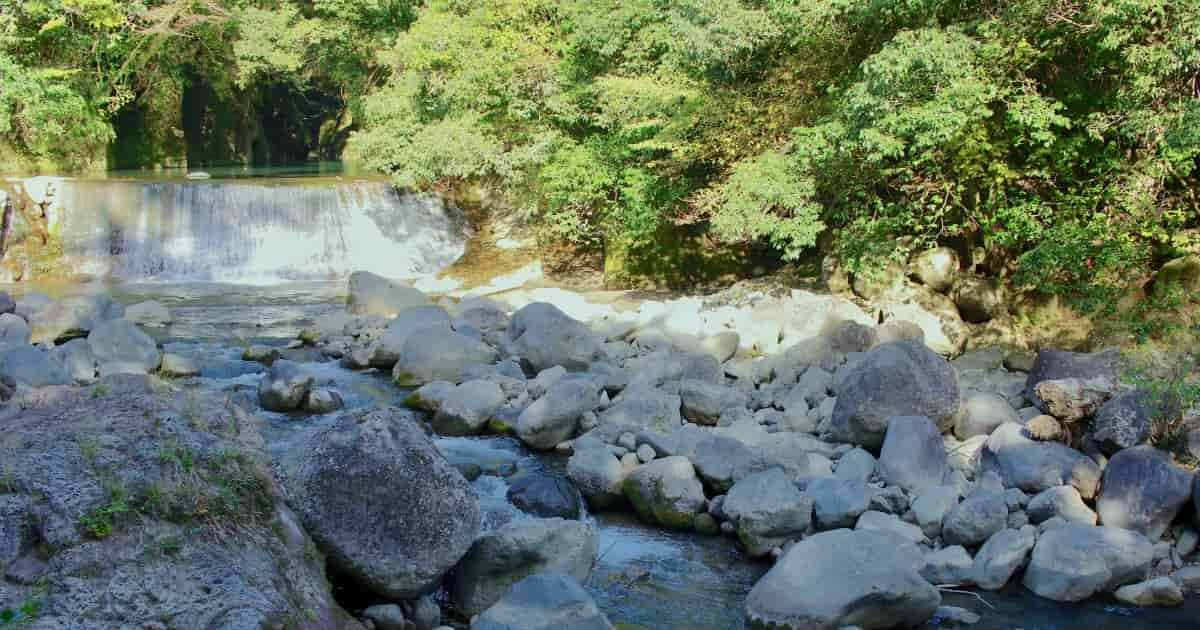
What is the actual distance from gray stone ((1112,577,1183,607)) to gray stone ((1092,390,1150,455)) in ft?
4.39

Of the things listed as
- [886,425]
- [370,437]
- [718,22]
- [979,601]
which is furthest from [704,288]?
[370,437]

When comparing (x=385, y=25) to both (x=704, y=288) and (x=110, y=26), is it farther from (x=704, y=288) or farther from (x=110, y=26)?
(x=704, y=288)

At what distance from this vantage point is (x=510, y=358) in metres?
10.3

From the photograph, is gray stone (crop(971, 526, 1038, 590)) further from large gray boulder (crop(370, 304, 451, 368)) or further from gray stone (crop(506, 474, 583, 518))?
large gray boulder (crop(370, 304, 451, 368))

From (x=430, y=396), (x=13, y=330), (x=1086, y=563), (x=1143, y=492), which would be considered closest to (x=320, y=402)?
(x=430, y=396)

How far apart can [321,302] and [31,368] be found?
6.22 meters

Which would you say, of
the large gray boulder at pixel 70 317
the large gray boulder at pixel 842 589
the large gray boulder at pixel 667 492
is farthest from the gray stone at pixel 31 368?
the large gray boulder at pixel 842 589

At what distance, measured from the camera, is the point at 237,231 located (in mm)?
17344

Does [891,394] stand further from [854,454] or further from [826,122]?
[826,122]

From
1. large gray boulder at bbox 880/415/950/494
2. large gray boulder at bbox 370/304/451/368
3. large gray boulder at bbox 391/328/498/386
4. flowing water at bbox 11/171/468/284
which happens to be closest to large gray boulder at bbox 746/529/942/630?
large gray boulder at bbox 880/415/950/494

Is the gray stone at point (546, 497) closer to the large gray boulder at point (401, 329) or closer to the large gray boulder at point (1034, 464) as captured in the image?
the large gray boulder at point (1034, 464)

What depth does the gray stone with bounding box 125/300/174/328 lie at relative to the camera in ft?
40.6

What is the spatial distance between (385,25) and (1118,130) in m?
16.4

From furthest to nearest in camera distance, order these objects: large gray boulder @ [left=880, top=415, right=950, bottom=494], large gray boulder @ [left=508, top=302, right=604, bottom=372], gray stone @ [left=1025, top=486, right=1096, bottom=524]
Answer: large gray boulder @ [left=508, top=302, right=604, bottom=372]
large gray boulder @ [left=880, top=415, right=950, bottom=494]
gray stone @ [left=1025, top=486, right=1096, bottom=524]
